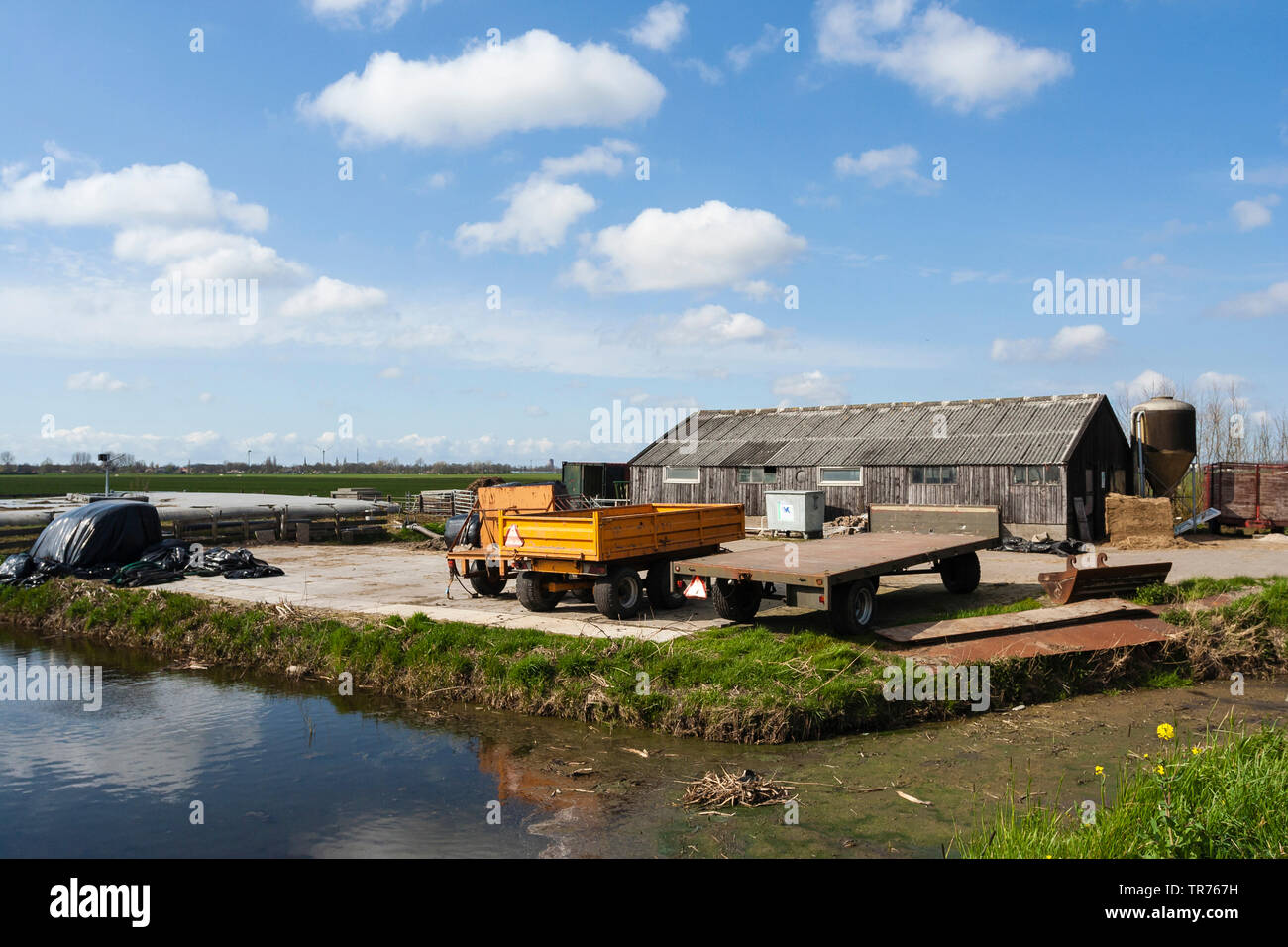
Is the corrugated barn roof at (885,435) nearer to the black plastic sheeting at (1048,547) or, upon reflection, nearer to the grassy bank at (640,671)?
the black plastic sheeting at (1048,547)

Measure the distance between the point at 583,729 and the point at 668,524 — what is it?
531cm

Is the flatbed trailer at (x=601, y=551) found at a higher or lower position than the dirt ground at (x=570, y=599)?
higher

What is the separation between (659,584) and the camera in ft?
48.9

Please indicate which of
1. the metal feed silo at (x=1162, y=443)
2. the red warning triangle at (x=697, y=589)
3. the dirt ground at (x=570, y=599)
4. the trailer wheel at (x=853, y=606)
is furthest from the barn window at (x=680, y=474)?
the trailer wheel at (x=853, y=606)

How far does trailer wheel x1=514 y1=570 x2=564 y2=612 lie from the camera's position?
49.5 ft

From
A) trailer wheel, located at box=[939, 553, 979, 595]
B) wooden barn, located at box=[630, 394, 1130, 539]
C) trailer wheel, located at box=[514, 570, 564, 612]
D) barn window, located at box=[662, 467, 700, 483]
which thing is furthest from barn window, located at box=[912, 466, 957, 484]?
trailer wheel, located at box=[514, 570, 564, 612]

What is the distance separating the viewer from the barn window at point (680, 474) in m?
36.3

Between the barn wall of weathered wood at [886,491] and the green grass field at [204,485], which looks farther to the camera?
the green grass field at [204,485]

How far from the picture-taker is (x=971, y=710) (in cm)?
1053

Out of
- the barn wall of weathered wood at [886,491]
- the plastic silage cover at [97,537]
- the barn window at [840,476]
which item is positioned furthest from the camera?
the barn window at [840,476]

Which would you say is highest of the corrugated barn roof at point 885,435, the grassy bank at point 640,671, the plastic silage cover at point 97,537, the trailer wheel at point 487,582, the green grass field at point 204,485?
the corrugated barn roof at point 885,435

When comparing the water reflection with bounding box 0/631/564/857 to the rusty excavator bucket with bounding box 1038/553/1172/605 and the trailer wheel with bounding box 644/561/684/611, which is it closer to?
the trailer wheel with bounding box 644/561/684/611

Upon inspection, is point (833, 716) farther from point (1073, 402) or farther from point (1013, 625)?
point (1073, 402)

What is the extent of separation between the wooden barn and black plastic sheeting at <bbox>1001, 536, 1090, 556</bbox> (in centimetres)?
66
